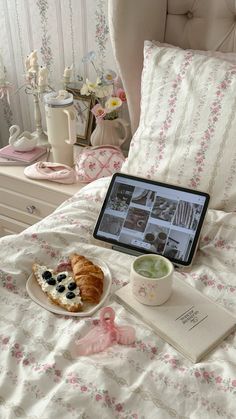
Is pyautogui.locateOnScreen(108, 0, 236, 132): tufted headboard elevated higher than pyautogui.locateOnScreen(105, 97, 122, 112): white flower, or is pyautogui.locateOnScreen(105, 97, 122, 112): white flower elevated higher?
pyautogui.locateOnScreen(108, 0, 236, 132): tufted headboard

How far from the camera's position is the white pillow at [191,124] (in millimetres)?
1156

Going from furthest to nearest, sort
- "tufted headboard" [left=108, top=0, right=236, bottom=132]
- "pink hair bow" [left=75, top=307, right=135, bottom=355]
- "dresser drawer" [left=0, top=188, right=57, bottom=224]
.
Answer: "dresser drawer" [left=0, top=188, right=57, bottom=224], "tufted headboard" [left=108, top=0, right=236, bottom=132], "pink hair bow" [left=75, top=307, right=135, bottom=355]

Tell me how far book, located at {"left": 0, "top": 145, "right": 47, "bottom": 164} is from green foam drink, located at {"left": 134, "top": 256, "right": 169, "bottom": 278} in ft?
3.05

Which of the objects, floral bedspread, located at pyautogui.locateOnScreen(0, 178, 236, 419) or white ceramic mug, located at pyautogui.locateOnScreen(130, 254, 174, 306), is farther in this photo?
white ceramic mug, located at pyautogui.locateOnScreen(130, 254, 174, 306)

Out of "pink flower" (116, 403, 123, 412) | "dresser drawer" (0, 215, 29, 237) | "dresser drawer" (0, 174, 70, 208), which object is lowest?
"dresser drawer" (0, 215, 29, 237)

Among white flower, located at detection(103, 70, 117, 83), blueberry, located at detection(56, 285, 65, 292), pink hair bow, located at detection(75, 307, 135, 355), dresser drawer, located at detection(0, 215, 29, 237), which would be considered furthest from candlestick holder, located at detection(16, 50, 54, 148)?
pink hair bow, located at detection(75, 307, 135, 355)

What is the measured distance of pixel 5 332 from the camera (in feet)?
2.83

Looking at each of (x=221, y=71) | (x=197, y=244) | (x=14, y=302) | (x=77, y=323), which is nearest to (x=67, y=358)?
(x=77, y=323)

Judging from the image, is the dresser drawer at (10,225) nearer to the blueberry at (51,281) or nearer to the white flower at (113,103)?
the white flower at (113,103)

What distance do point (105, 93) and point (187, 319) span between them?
0.98 metres

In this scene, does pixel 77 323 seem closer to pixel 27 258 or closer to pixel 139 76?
pixel 27 258

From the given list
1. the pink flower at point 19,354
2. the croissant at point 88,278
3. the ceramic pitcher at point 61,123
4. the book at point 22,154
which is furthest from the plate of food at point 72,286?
the book at point 22,154

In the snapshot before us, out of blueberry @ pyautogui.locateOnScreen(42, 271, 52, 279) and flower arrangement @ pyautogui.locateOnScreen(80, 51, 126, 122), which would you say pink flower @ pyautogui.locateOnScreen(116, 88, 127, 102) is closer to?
flower arrangement @ pyautogui.locateOnScreen(80, 51, 126, 122)

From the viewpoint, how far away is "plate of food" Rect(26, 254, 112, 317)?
3.07 ft
